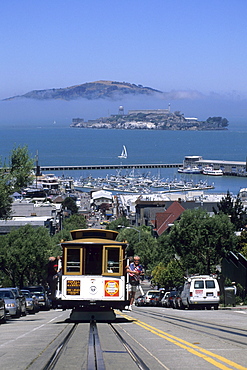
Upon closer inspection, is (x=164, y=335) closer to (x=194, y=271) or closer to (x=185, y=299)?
(x=185, y=299)

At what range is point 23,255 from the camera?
5947 centimetres

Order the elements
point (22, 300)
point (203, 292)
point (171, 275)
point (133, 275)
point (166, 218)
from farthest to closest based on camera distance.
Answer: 1. point (166, 218)
2. point (171, 275)
3. point (203, 292)
4. point (22, 300)
5. point (133, 275)

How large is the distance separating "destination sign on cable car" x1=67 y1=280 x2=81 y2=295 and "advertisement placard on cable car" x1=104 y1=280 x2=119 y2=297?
0.82 metres

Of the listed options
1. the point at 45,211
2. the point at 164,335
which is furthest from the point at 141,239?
the point at 164,335

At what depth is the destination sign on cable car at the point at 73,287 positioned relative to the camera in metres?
20.1

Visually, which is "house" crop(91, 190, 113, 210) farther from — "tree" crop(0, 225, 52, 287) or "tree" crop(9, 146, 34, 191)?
"tree" crop(9, 146, 34, 191)

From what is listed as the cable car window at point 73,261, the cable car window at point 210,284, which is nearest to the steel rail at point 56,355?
the cable car window at point 73,261

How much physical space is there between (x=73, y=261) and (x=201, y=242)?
31.1 meters

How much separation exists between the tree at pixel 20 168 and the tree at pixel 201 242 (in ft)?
74.4

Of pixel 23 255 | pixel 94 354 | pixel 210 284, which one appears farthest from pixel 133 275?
pixel 23 255

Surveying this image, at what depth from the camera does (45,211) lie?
376ft

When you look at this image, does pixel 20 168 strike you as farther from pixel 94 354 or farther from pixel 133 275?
pixel 94 354

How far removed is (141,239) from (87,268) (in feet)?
237

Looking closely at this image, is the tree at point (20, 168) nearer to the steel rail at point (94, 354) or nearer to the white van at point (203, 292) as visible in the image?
the white van at point (203, 292)
